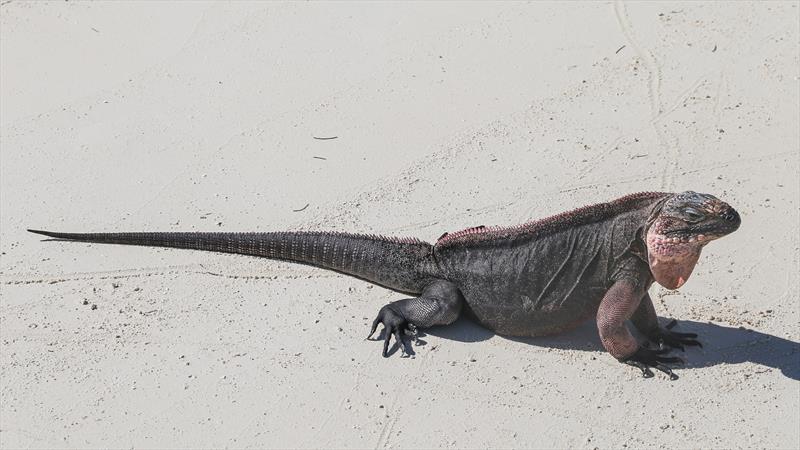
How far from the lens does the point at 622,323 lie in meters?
6.47

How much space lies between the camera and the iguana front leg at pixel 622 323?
6445 mm

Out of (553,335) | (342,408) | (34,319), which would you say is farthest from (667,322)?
(34,319)

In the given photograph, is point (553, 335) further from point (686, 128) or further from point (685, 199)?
point (686, 128)

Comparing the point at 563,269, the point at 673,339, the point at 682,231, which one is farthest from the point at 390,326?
the point at 682,231

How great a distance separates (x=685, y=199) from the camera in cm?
626

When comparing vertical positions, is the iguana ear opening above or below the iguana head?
below

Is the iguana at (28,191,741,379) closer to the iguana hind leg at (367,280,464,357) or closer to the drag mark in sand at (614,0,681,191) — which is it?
the iguana hind leg at (367,280,464,357)

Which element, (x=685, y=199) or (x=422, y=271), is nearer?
(x=685, y=199)

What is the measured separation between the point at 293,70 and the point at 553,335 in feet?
13.6

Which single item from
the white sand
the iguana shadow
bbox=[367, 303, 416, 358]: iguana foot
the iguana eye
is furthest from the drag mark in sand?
bbox=[367, 303, 416, 358]: iguana foot

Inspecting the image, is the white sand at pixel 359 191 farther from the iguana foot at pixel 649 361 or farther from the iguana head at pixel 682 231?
the iguana head at pixel 682 231

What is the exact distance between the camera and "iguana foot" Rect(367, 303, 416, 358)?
682 centimetres

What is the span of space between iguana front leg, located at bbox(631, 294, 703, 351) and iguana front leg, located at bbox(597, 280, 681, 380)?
19cm

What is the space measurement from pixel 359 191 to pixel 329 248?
1.11 metres
